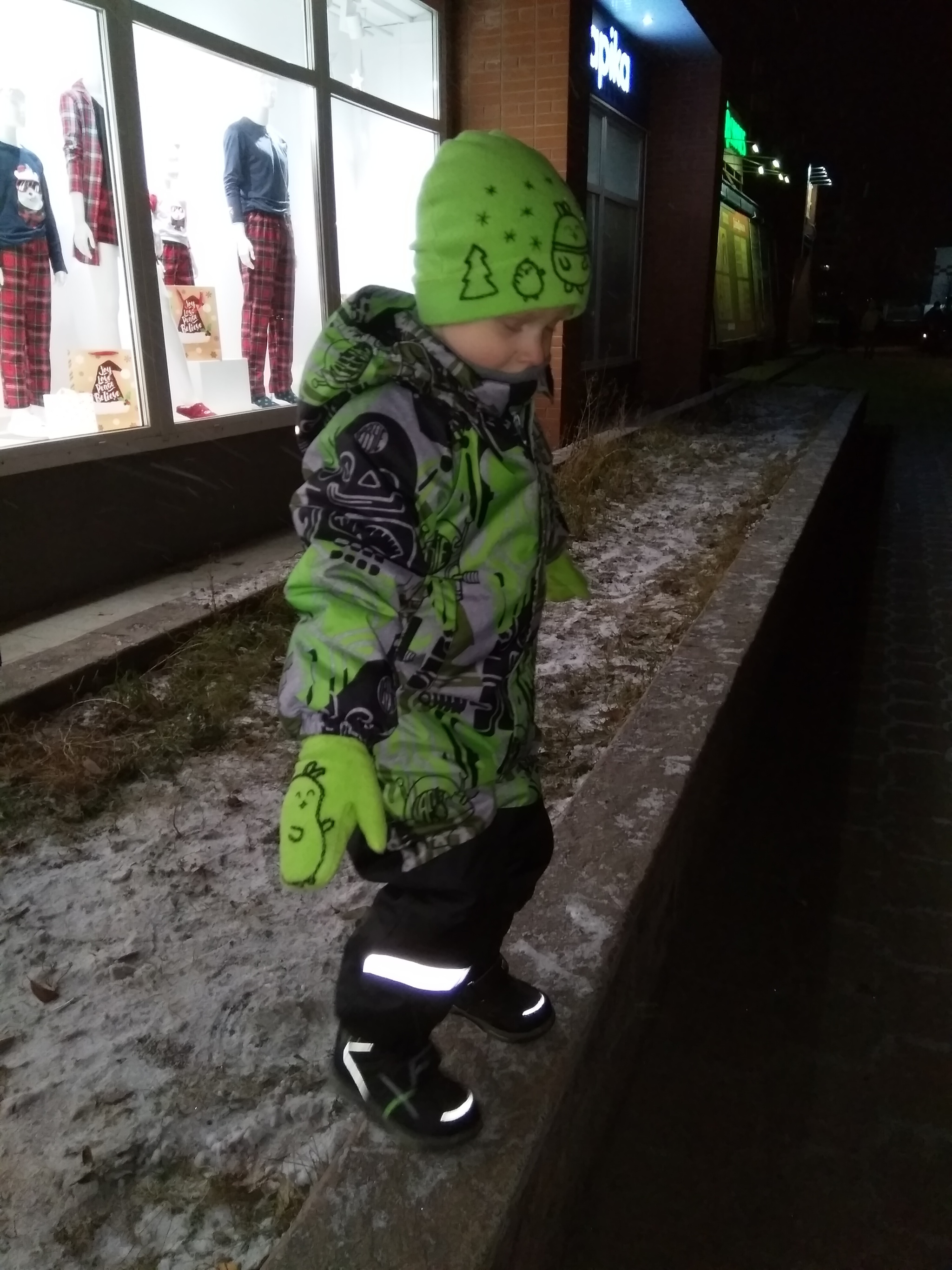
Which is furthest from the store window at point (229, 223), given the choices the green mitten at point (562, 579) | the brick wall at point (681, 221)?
the brick wall at point (681, 221)

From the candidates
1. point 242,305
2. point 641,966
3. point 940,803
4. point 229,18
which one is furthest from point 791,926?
point 229,18

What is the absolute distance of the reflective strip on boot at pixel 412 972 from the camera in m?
1.63

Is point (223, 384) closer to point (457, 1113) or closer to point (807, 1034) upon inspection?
point (807, 1034)

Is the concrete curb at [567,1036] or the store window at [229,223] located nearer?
the concrete curb at [567,1036]

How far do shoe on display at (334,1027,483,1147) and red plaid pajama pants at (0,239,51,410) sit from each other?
158 inches

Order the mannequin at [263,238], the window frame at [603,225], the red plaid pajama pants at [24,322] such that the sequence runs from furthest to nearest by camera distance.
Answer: the window frame at [603,225]
the mannequin at [263,238]
the red plaid pajama pants at [24,322]

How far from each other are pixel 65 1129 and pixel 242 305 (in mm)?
5211

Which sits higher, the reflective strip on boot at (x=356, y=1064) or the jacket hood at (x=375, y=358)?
the jacket hood at (x=375, y=358)

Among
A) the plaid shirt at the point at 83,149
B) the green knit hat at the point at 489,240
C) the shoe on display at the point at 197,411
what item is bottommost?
the shoe on display at the point at 197,411

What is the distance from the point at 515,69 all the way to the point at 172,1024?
816 centimetres

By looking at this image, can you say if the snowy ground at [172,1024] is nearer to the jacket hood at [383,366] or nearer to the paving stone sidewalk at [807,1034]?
the paving stone sidewalk at [807,1034]

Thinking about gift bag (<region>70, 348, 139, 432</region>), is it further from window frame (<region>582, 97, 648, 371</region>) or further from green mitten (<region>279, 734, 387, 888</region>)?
Answer: window frame (<region>582, 97, 648, 371</region>)

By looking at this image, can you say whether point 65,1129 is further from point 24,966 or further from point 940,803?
point 940,803

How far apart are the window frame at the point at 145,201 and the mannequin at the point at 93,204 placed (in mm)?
48
